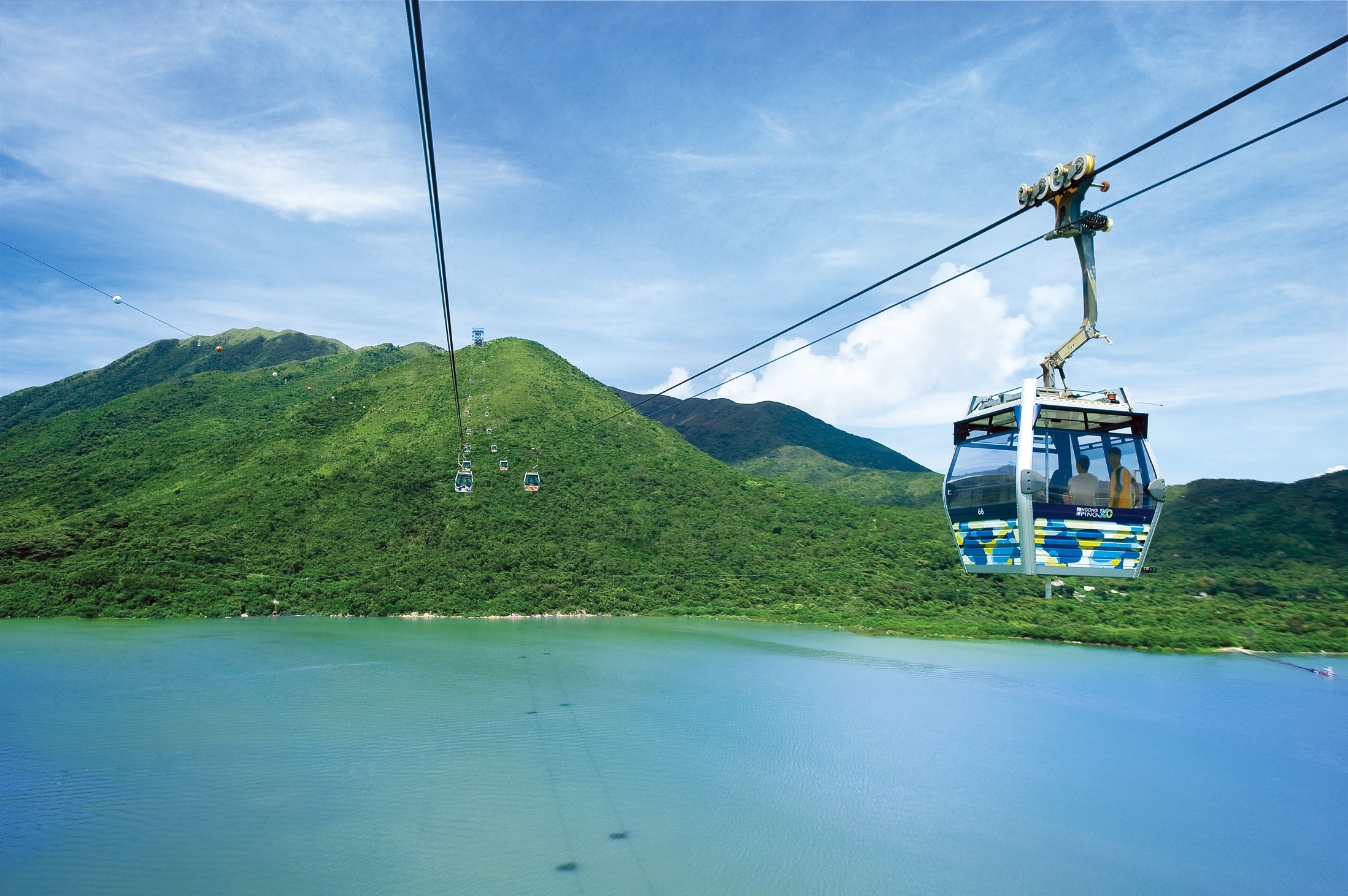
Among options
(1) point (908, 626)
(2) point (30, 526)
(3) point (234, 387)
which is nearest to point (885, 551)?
(1) point (908, 626)

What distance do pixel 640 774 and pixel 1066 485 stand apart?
50.6 ft

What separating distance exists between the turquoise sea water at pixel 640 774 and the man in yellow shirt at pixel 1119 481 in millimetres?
10063

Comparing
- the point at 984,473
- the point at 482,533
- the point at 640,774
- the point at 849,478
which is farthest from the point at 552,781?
the point at 849,478

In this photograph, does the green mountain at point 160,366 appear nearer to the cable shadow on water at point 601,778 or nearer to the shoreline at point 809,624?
the shoreline at point 809,624

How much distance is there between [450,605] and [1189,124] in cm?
4832

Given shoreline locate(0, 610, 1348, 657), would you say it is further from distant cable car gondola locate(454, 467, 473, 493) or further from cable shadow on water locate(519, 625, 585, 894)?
distant cable car gondola locate(454, 467, 473, 493)

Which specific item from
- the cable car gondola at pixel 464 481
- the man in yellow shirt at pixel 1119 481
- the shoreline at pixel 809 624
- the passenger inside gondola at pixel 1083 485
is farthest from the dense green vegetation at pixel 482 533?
the passenger inside gondola at pixel 1083 485

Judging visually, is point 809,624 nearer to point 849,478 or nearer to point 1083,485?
point 849,478

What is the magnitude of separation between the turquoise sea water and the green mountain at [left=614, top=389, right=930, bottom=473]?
6571 cm

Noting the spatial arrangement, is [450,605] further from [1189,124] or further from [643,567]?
[1189,124]

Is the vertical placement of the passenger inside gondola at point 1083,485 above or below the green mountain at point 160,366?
below

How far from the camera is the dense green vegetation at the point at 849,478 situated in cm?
7606

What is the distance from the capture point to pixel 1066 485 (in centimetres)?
648

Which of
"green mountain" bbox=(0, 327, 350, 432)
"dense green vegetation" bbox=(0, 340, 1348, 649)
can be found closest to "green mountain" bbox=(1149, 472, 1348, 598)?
"dense green vegetation" bbox=(0, 340, 1348, 649)
